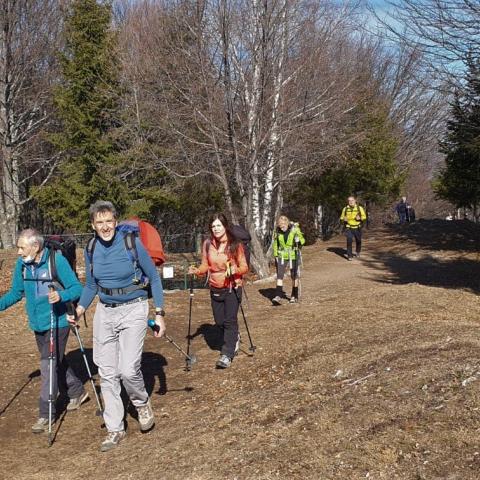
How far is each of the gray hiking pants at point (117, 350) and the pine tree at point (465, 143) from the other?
9.79m

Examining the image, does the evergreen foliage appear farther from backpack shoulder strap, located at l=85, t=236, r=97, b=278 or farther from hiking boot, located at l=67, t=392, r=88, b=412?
backpack shoulder strap, located at l=85, t=236, r=97, b=278

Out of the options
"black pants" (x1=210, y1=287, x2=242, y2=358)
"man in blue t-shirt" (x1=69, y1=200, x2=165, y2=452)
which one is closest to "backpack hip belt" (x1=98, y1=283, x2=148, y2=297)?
"man in blue t-shirt" (x1=69, y1=200, x2=165, y2=452)

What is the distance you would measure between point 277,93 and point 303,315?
7.45 m

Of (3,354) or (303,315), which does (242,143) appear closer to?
(303,315)

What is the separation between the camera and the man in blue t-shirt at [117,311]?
543cm

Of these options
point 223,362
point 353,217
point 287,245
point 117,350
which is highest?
point 353,217

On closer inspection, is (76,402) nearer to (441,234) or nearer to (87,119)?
(441,234)

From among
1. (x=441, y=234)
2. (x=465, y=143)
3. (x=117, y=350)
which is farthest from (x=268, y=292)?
(x=441, y=234)

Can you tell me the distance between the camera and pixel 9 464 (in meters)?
5.45

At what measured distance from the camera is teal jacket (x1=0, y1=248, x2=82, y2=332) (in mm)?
5965

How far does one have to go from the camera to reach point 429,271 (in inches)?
687

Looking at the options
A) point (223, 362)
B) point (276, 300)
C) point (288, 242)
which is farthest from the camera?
point (276, 300)

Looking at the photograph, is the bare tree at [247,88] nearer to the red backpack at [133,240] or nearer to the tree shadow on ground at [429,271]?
the tree shadow on ground at [429,271]

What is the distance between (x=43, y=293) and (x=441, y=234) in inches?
795
